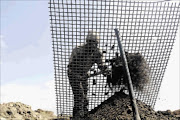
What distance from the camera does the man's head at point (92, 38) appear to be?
3914mm

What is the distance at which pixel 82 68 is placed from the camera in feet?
14.1

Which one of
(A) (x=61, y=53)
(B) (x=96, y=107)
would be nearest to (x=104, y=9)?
(A) (x=61, y=53)

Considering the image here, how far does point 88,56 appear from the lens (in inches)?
167

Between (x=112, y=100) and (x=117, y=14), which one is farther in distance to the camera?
(x=112, y=100)

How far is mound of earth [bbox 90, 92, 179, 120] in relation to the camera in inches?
152

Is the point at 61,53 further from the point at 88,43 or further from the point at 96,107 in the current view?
the point at 96,107

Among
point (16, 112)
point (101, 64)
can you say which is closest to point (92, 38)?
point (101, 64)

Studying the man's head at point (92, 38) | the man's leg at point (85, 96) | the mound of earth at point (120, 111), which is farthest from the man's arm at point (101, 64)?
the mound of earth at point (120, 111)

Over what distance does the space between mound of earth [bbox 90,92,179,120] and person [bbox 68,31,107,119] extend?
256mm

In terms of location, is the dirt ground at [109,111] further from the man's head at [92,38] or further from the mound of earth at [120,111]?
the man's head at [92,38]

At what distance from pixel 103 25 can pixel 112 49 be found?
0.48 metres

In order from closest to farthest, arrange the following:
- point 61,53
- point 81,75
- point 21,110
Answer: point 21,110
point 61,53
point 81,75

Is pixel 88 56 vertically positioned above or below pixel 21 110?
above

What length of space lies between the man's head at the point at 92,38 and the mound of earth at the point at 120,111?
3.45ft
